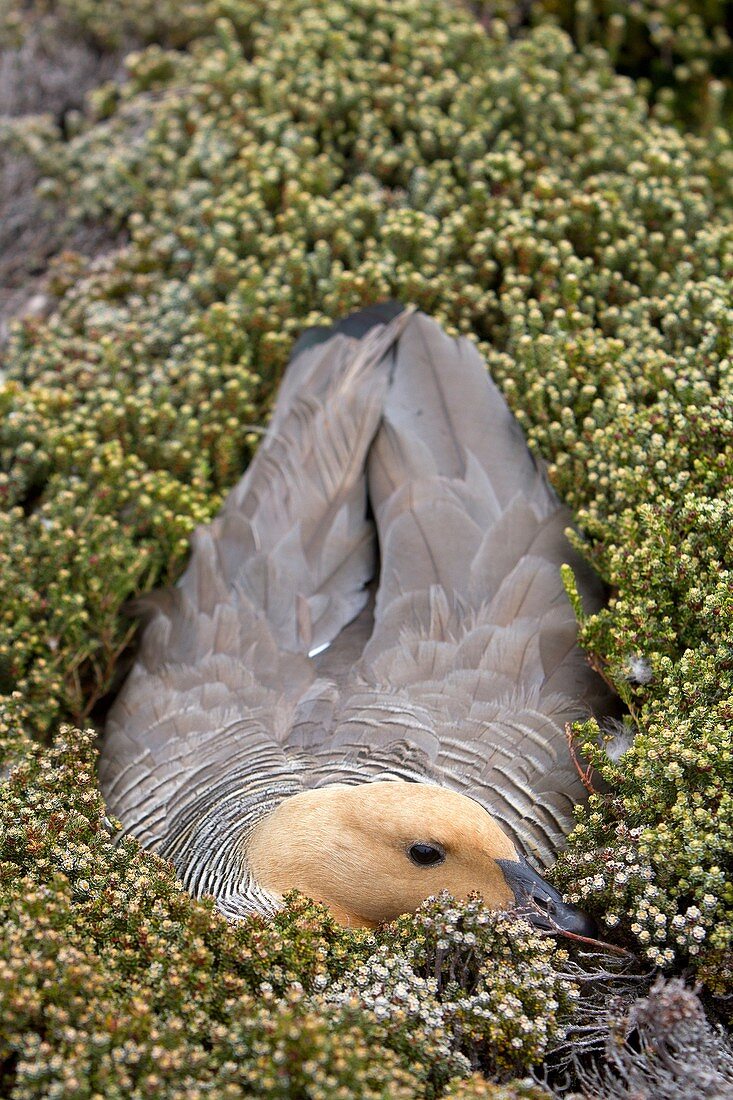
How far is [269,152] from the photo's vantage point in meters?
5.42

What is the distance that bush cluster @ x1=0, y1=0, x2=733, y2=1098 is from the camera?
8.71 ft

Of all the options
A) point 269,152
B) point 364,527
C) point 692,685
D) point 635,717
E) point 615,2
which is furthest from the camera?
point 615,2

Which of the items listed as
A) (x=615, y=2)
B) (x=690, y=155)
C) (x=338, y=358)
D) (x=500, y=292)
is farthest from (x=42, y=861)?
(x=615, y=2)

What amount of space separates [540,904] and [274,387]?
2.77 meters

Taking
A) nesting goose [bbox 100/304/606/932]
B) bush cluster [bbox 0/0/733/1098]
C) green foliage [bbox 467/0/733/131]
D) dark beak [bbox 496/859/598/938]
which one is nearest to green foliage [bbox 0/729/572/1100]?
bush cluster [bbox 0/0/733/1098]

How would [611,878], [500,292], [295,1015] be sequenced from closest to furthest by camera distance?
1. [295,1015]
2. [611,878]
3. [500,292]

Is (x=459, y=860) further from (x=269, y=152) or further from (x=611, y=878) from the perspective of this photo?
(x=269, y=152)

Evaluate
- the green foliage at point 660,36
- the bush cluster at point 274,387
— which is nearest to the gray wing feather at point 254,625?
the bush cluster at point 274,387

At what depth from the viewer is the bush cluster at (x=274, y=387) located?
105 inches

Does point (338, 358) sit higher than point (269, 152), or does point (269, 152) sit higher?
point (269, 152)

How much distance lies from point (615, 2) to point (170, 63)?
261 cm

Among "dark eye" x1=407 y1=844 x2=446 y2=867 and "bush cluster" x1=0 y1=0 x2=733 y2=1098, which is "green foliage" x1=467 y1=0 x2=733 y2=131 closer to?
"bush cluster" x1=0 y1=0 x2=733 y2=1098

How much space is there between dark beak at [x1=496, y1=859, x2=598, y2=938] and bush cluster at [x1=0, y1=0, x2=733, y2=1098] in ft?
0.22

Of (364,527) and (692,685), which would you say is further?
(364,527)
